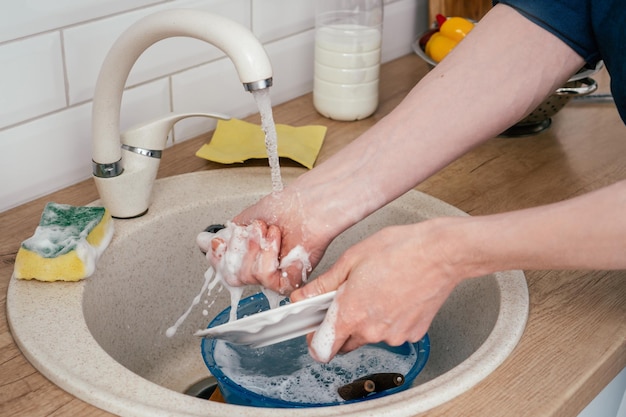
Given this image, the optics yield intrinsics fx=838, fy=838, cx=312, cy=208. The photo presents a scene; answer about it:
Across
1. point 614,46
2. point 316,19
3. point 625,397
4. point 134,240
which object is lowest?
point 625,397

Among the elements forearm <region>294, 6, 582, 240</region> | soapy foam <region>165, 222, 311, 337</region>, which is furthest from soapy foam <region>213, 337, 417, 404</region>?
forearm <region>294, 6, 582, 240</region>

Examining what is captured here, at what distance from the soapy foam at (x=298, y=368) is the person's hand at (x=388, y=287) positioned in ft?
0.47

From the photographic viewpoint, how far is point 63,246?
94cm

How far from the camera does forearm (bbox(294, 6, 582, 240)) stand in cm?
98

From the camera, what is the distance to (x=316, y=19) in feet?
4.58

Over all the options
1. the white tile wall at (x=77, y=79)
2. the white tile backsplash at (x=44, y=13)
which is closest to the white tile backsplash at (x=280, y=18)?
the white tile wall at (x=77, y=79)

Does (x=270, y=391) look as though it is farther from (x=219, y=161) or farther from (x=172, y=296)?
(x=219, y=161)

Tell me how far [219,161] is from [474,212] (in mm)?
370

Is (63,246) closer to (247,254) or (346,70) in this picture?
(247,254)

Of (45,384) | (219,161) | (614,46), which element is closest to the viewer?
(45,384)

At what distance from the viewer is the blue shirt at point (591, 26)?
94 centimetres

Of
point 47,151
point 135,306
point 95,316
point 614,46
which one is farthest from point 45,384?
point 614,46

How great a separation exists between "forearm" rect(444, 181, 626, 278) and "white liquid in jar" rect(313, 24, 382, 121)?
57 centimetres

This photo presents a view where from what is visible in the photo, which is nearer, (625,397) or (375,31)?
(625,397)
